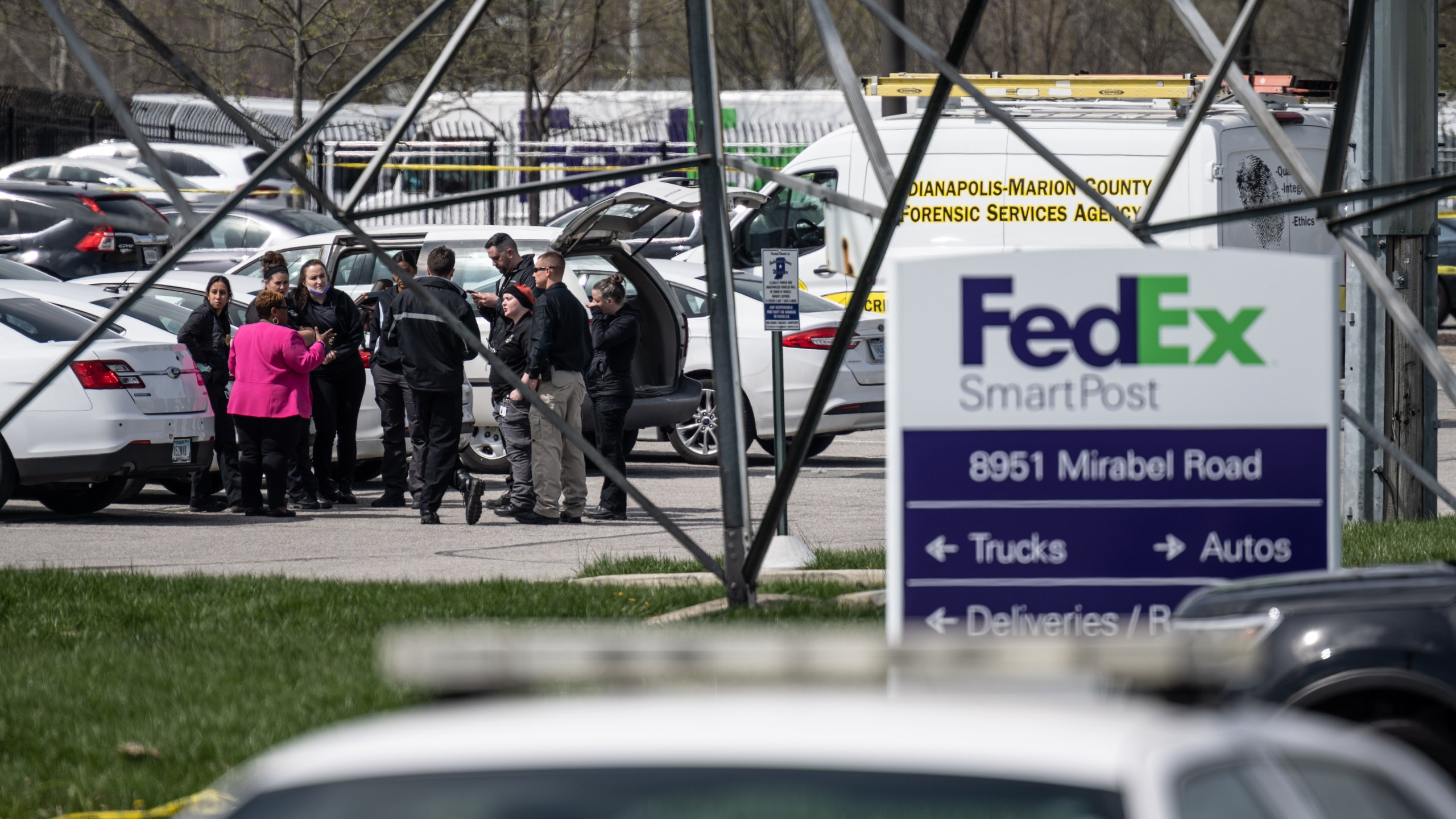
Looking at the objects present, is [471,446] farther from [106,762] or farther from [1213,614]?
[1213,614]

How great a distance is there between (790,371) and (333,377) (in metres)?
3.63

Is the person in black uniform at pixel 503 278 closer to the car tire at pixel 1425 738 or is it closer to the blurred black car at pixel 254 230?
the car tire at pixel 1425 738

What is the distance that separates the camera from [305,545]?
11273mm

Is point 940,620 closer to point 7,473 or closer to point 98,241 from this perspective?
point 7,473

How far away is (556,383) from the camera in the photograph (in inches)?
480

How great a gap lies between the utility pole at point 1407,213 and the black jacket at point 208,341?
7.59m

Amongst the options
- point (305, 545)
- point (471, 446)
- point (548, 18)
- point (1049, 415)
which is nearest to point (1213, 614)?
point (1049, 415)

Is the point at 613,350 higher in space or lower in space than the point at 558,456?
higher

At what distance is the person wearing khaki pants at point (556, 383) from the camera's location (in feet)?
39.3

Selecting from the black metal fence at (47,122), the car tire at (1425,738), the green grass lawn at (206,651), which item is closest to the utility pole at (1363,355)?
the green grass lawn at (206,651)

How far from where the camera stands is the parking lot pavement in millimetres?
10320

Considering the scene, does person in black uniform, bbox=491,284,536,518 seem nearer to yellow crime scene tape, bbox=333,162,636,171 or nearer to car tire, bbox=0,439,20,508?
car tire, bbox=0,439,20,508

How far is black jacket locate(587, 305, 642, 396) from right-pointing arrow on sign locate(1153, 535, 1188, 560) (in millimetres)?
7391

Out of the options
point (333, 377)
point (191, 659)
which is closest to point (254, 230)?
point (333, 377)
